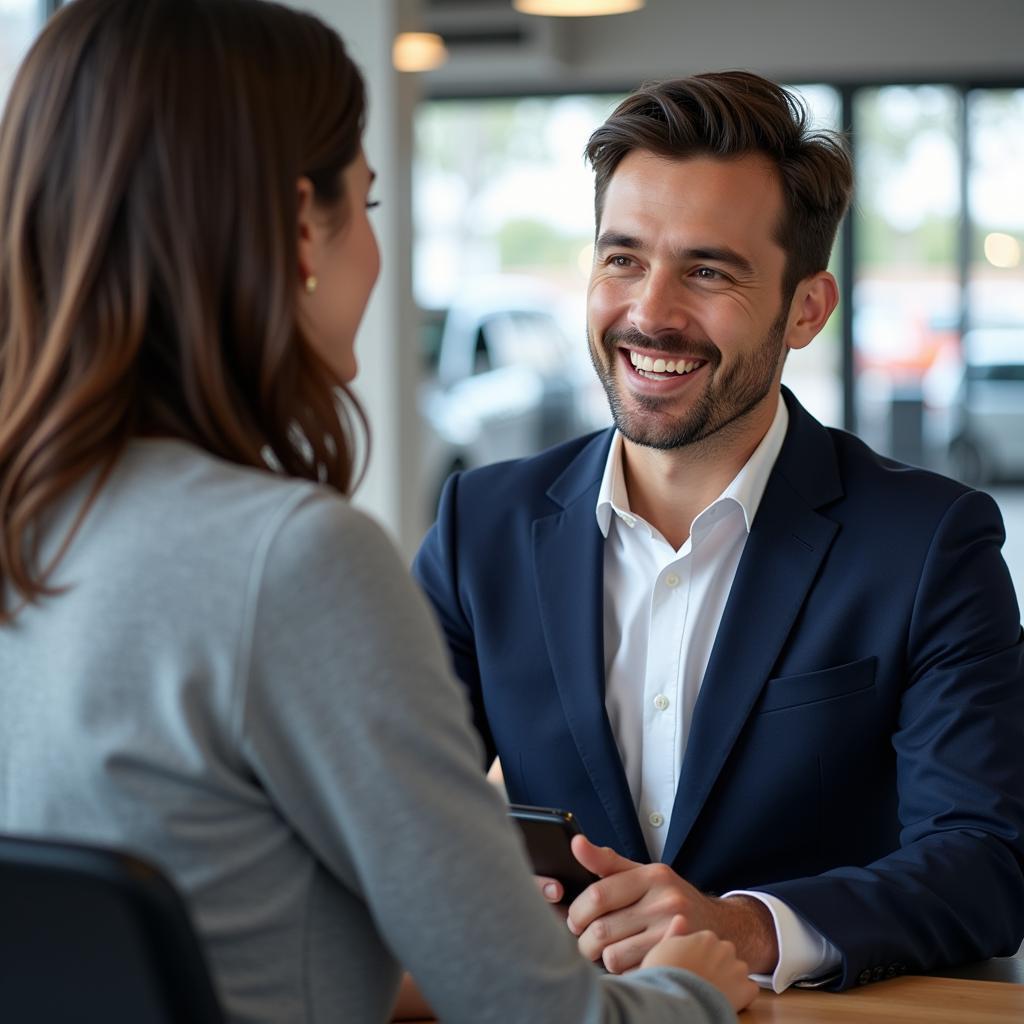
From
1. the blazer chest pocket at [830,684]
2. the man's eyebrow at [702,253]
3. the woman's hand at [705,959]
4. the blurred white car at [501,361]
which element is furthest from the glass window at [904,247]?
the woman's hand at [705,959]

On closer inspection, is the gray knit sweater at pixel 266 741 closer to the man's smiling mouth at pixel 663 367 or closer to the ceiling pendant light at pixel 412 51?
the man's smiling mouth at pixel 663 367

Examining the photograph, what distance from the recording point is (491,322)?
7.59 meters

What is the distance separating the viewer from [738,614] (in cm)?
166

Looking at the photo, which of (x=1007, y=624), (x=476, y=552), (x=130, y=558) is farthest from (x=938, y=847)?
(x=130, y=558)

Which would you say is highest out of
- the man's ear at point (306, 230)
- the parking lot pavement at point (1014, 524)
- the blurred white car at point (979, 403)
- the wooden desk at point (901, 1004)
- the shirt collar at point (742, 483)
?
the man's ear at point (306, 230)

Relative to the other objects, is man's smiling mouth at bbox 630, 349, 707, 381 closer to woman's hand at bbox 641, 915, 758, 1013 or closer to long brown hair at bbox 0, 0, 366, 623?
woman's hand at bbox 641, 915, 758, 1013

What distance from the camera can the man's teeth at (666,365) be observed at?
72.8 inches

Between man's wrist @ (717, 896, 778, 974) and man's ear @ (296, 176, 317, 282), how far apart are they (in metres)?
0.74

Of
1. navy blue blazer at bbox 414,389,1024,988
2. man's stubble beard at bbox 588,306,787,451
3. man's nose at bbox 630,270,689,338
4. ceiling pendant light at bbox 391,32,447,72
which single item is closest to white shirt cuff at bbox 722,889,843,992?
navy blue blazer at bbox 414,389,1024,988

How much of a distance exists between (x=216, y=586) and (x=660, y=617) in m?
1.01

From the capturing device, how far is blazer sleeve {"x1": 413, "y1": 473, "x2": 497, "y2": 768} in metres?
1.84

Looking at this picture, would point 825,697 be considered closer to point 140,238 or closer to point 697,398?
point 697,398

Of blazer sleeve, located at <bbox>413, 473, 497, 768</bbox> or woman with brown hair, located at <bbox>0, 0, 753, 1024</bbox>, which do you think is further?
blazer sleeve, located at <bbox>413, 473, 497, 768</bbox>

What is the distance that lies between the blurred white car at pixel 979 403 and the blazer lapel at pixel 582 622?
5112 millimetres
